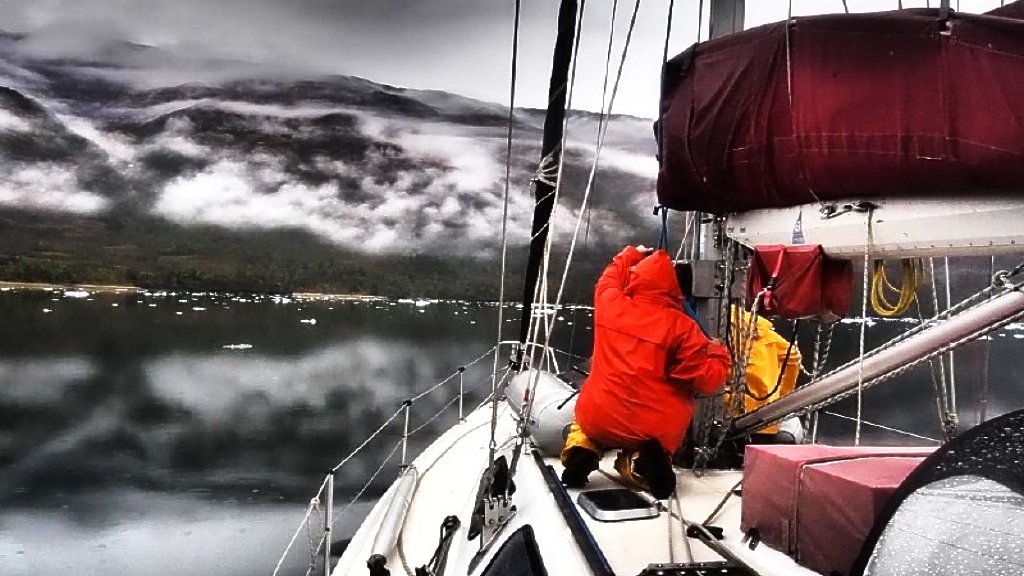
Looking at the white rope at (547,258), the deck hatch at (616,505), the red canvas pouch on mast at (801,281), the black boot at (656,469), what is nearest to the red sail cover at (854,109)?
the red canvas pouch on mast at (801,281)

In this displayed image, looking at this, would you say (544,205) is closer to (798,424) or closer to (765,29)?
(765,29)

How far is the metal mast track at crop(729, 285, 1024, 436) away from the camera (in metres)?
2.88

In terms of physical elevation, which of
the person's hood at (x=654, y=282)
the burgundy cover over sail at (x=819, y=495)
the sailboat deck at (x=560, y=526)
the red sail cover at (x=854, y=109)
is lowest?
the sailboat deck at (x=560, y=526)

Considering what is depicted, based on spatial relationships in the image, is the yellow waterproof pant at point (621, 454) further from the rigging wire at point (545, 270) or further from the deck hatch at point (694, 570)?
the deck hatch at point (694, 570)

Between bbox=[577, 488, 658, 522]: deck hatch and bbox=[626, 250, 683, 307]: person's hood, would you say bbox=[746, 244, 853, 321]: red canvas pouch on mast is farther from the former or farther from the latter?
bbox=[577, 488, 658, 522]: deck hatch

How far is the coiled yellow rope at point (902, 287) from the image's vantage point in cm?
358

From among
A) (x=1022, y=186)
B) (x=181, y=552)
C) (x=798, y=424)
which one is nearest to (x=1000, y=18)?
(x=1022, y=186)

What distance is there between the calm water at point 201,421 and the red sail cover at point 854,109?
6.53 ft

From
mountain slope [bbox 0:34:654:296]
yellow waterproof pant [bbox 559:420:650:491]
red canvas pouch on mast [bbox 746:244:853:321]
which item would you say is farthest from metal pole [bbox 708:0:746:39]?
mountain slope [bbox 0:34:654:296]

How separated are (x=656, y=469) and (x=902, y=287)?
62.0 inches

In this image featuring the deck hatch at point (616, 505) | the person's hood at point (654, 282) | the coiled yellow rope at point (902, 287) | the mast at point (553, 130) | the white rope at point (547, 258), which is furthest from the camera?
the white rope at point (547, 258)

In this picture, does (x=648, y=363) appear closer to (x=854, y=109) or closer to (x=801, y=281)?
(x=801, y=281)

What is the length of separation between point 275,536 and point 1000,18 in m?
22.1

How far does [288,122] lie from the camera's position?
13312 cm
